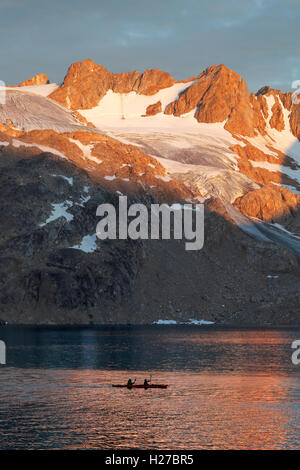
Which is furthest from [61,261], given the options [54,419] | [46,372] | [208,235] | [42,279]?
[54,419]

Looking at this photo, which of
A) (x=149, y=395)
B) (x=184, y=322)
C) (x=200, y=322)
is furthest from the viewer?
(x=200, y=322)

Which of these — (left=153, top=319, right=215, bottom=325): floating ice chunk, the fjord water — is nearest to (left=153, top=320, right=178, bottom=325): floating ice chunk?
(left=153, top=319, right=215, bottom=325): floating ice chunk

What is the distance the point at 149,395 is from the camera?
76000mm

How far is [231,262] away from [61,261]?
43588mm

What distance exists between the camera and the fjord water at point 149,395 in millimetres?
56844

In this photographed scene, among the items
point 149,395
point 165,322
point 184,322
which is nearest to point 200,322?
point 184,322

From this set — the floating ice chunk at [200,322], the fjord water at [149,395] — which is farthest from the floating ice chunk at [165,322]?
the fjord water at [149,395]

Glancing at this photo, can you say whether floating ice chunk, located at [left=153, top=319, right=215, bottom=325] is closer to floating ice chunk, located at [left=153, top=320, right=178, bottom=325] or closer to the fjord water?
floating ice chunk, located at [left=153, top=320, right=178, bottom=325]

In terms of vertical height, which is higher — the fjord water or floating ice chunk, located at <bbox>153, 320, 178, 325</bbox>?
floating ice chunk, located at <bbox>153, 320, 178, 325</bbox>

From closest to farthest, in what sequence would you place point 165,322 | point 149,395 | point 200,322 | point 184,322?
point 149,395 < point 165,322 < point 184,322 < point 200,322

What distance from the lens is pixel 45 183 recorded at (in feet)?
612

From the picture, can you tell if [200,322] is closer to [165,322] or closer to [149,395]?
[165,322]

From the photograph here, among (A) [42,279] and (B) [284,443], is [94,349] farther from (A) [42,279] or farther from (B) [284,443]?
(B) [284,443]

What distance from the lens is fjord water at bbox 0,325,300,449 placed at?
56.8 meters
